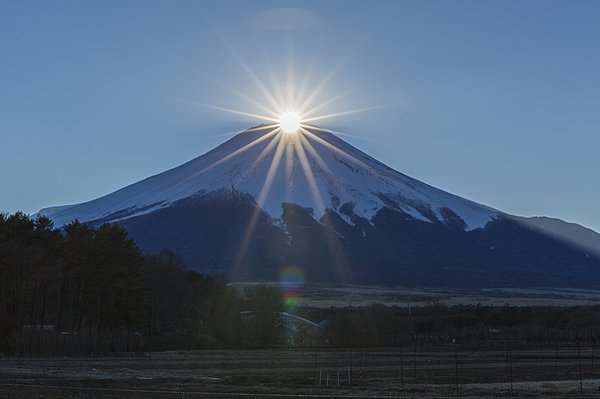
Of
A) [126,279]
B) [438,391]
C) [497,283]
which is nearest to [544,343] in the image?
[126,279]

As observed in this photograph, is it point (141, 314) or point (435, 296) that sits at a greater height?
point (435, 296)

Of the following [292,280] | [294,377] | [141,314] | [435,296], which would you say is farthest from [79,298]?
[292,280]

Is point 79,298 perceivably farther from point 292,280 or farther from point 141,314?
point 292,280

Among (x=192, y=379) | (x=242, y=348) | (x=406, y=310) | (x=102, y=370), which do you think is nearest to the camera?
(x=192, y=379)

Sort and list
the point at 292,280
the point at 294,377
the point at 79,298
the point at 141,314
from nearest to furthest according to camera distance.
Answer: the point at 294,377 < the point at 79,298 < the point at 141,314 < the point at 292,280

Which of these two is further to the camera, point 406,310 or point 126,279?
point 406,310

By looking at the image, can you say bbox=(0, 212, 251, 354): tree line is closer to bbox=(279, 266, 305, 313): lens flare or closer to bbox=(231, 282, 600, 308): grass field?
bbox=(231, 282, 600, 308): grass field

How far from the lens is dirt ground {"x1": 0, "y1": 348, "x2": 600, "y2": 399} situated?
32.8 m

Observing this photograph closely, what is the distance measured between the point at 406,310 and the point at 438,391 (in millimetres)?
81630

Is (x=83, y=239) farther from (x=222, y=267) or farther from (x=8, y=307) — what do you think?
(x=222, y=267)

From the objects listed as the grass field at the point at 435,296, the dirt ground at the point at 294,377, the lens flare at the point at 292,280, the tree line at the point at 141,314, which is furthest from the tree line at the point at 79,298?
the lens flare at the point at 292,280

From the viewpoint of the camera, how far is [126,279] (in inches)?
2714

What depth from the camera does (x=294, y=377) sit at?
40.9m

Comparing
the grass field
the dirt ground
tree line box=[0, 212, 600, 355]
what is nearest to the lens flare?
the grass field
